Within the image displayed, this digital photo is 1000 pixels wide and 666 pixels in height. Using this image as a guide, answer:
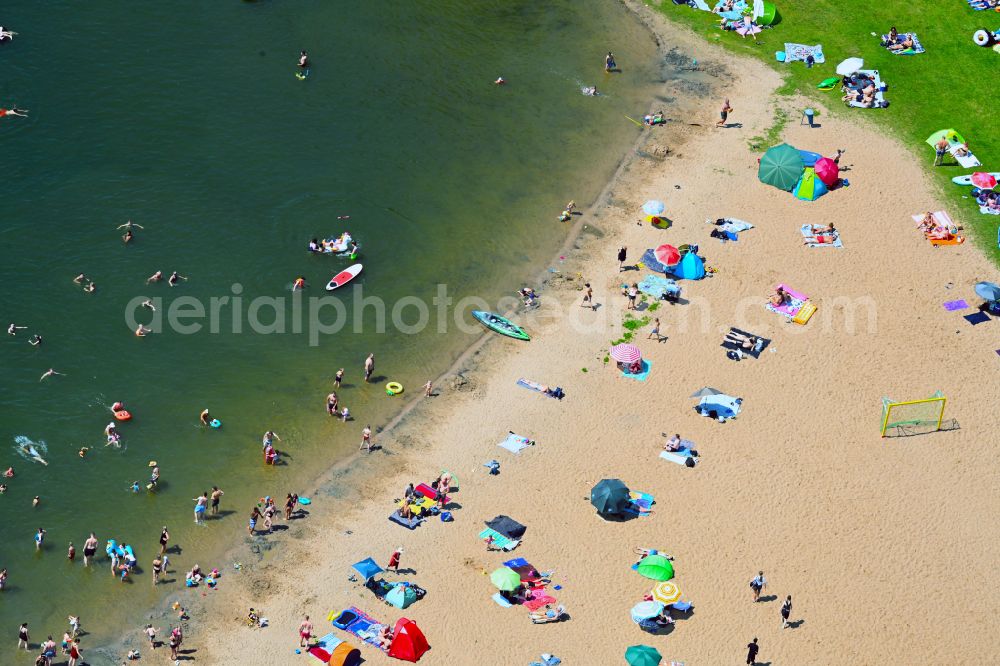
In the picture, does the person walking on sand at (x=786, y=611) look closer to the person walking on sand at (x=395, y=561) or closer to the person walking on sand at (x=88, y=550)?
the person walking on sand at (x=395, y=561)

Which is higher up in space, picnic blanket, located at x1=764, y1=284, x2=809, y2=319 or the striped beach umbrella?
picnic blanket, located at x1=764, y1=284, x2=809, y2=319

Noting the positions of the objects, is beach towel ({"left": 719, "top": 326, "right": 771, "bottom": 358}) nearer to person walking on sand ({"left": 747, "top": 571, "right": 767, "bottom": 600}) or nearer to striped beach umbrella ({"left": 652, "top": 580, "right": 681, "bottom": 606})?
person walking on sand ({"left": 747, "top": 571, "right": 767, "bottom": 600})

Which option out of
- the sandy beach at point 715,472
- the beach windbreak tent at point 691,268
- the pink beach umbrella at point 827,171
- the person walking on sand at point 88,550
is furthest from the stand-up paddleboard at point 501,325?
the person walking on sand at point 88,550

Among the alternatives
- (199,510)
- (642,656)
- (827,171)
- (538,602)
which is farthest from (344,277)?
(642,656)

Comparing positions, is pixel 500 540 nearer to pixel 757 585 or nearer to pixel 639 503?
pixel 639 503

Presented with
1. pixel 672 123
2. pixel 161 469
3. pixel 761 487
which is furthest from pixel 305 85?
pixel 761 487

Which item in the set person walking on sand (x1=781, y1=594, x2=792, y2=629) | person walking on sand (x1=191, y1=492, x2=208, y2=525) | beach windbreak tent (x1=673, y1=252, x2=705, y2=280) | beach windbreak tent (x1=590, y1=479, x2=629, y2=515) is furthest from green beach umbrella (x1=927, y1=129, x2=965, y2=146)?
person walking on sand (x1=191, y1=492, x2=208, y2=525)

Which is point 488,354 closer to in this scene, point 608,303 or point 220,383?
point 608,303
